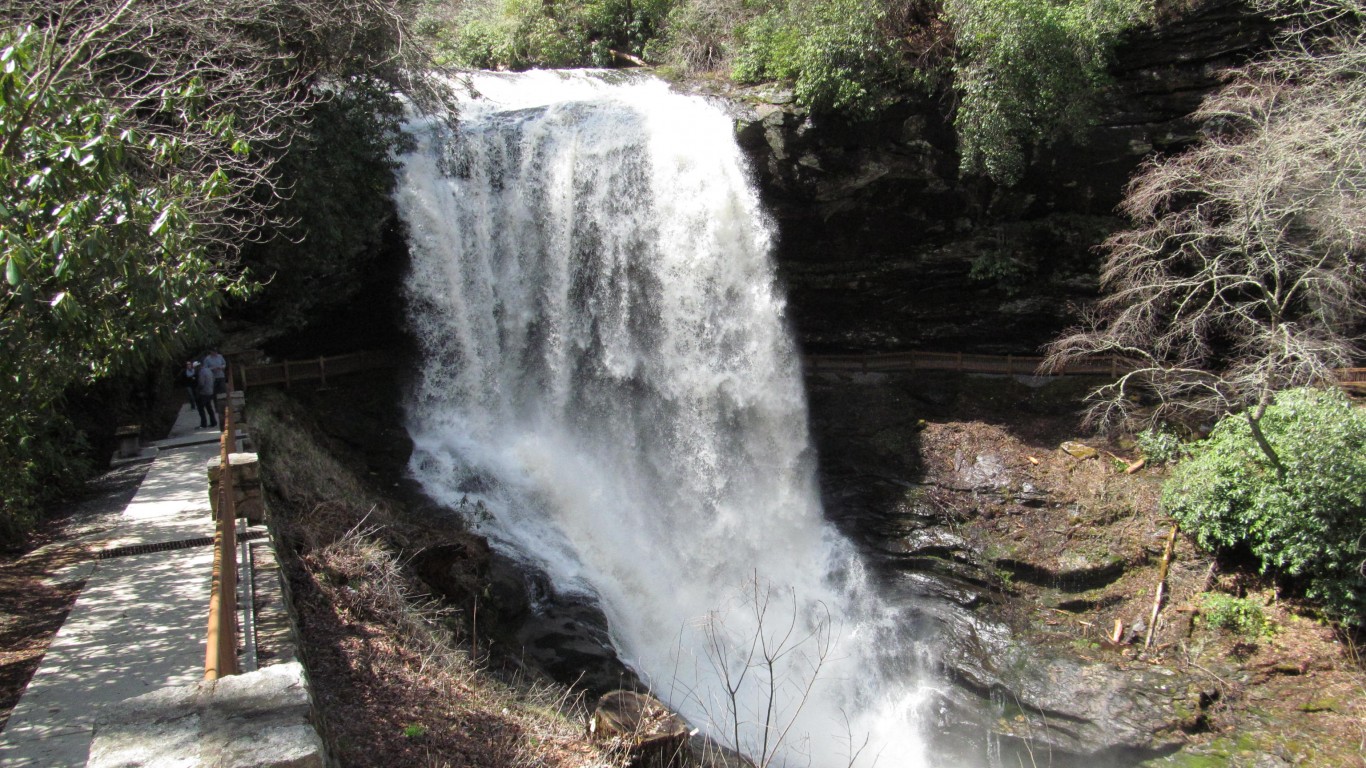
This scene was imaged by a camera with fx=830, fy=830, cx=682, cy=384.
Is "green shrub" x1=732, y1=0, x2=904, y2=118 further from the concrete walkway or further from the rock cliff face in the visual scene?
the concrete walkway

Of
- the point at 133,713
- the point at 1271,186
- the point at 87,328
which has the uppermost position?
the point at 1271,186

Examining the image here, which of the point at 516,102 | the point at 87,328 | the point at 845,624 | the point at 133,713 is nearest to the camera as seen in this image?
the point at 133,713

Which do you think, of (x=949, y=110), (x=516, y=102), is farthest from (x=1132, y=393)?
(x=516, y=102)

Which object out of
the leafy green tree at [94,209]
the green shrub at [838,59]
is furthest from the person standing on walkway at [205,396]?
the green shrub at [838,59]

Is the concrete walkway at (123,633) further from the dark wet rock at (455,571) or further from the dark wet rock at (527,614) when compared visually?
the dark wet rock at (527,614)

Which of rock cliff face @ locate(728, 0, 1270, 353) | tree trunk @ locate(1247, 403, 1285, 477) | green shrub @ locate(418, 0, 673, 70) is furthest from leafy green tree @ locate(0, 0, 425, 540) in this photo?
tree trunk @ locate(1247, 403, 1285, 477)

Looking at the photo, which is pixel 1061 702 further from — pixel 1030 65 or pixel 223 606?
pixel 223 606

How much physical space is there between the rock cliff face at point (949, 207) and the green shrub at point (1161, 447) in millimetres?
3380

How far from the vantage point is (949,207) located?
17.3 metres

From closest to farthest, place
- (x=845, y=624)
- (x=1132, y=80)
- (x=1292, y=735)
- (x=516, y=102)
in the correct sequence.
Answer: (x=1292, y=735) → (x=845, y=624) → (x=1132, y=80) → (x=516, y=102)

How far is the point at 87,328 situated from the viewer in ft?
21.7

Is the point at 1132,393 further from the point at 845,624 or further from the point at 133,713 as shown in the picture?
the point at 133,713

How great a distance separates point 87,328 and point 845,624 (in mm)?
12229

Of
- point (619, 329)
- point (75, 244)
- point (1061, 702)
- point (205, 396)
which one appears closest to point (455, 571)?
point (205, 396)
